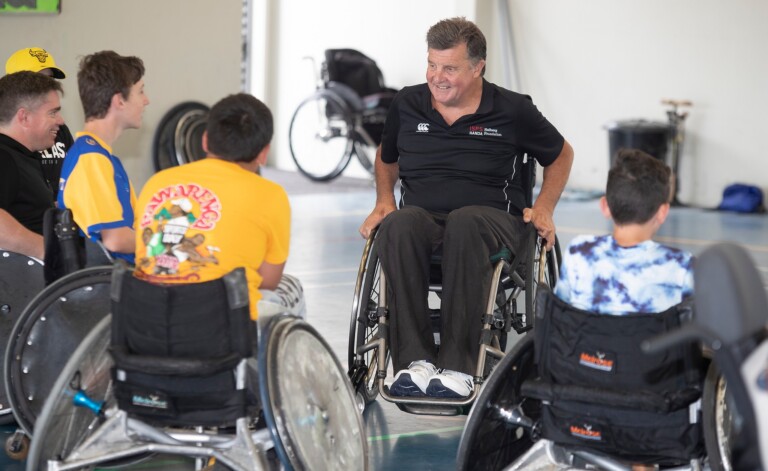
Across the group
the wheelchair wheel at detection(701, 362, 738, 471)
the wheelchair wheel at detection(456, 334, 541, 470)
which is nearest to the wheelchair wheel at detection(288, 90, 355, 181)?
the wheelchair wheel at detection(456, 334, 541, 470)

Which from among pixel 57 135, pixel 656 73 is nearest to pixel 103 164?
pixel 57 135

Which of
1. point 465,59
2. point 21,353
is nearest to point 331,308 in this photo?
point 465,59

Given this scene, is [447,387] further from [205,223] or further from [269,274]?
[205,223]

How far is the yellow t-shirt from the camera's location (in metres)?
2.38

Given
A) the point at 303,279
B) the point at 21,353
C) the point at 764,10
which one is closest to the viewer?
the point at 21,353

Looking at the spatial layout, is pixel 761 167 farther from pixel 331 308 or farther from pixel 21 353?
pixel 21 353

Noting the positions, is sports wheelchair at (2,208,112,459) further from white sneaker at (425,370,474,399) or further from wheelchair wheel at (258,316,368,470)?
white sneaker at (425,370,474,399)

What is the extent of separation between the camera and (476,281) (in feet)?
10.1

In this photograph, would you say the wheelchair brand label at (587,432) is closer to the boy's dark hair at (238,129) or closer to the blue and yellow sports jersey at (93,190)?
the boy's dark hair at (238,129)

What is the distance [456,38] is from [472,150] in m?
0.35

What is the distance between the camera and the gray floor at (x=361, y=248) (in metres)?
3.17

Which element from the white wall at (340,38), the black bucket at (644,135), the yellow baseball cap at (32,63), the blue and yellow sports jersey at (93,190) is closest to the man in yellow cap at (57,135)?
the yellow baseball cap at (32,63)

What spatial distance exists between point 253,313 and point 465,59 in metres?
1.34

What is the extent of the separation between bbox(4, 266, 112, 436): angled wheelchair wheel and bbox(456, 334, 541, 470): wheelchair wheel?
95cm
